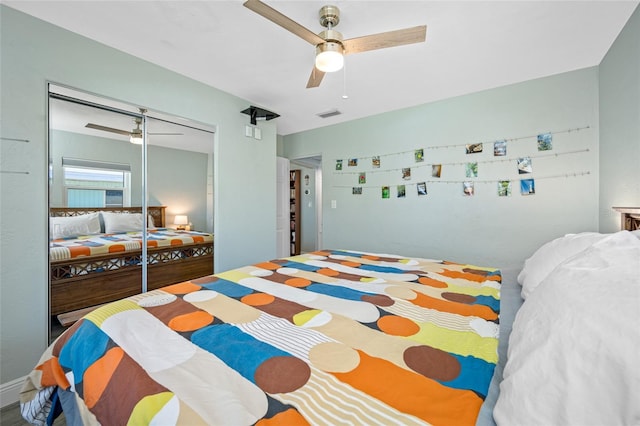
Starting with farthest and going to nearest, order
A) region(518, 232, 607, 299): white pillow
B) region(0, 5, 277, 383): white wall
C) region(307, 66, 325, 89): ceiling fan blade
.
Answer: region(307, 66, 325, 89): ceiling fan blade < region(0, 5, 277, 383): white wall < region(518, 232, 607, 299): white pillow

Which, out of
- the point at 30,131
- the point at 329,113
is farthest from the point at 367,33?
the point at 30,131

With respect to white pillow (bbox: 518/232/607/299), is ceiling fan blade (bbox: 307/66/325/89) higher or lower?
higher

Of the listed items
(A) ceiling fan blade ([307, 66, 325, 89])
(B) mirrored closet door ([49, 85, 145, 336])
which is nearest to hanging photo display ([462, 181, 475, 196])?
(A) ceiling fan blade ([307, 66, 325, 89])

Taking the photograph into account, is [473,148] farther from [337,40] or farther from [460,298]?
[460,298]

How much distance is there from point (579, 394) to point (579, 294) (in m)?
0.28

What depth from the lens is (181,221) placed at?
283 centimetres

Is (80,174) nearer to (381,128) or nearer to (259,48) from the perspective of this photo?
(259,48)

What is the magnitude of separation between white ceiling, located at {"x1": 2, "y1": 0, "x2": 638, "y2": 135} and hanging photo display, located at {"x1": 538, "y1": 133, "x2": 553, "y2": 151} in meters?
0.59

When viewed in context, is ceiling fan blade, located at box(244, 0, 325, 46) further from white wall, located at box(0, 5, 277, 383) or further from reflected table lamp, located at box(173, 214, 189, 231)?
reflected table lamp, located at box(173, 214, 189, 231)

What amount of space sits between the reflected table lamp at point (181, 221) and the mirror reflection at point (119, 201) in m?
0.01

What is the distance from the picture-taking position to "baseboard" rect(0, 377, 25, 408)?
5.37ft

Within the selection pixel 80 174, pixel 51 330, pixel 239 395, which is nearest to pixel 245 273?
pixel 239 395

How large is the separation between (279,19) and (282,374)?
173 centimetres

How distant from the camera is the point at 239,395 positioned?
2.11ft
